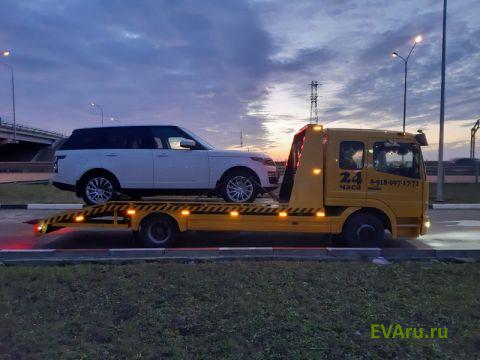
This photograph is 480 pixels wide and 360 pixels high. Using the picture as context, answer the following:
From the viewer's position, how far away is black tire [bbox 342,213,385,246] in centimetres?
802

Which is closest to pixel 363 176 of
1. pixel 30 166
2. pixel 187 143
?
pixel 187 143

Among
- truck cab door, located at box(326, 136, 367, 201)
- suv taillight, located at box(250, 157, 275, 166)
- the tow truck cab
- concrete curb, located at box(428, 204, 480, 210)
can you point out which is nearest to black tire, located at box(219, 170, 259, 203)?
suv taillight, located at box(250, 157, 275, 166)

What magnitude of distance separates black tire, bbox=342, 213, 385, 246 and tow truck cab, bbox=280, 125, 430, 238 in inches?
4.3

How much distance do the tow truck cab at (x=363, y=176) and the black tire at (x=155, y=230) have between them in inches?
91.7

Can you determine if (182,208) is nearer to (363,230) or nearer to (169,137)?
(169,137)

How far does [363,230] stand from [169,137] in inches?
162

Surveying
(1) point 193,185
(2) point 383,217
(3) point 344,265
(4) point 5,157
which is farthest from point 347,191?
(4) point 5,157

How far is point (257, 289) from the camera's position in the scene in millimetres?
5230

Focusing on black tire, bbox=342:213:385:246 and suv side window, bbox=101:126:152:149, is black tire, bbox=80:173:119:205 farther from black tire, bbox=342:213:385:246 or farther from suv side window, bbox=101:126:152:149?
black tire, bbox=342:213:385:246

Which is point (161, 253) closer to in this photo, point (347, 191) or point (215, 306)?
point (215, 306)

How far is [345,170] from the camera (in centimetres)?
790

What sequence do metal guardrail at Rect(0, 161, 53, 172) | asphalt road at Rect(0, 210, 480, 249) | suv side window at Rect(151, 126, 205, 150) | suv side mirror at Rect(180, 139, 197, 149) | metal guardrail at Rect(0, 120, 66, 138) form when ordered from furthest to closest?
1. metal guardrail at Rect(0, 120, 66, 138)
2. metal guardrail at Rect(0, 161, 53, 172)
3. asphalt road at Rect(0, 210, 480, 249)
4. suv side window at Rect(151, 126, 205, 150)
5. suv side mirror at Rect(180, 139, 197, 149)

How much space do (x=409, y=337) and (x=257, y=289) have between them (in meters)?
1.83

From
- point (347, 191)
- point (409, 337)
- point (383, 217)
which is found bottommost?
point (409, 337)
